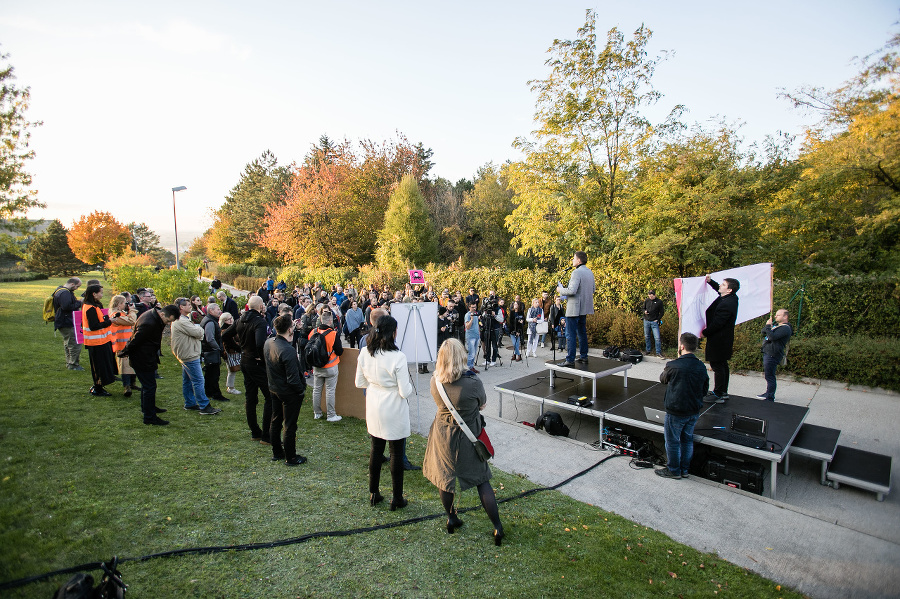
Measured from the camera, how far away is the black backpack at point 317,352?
6484 millimetres

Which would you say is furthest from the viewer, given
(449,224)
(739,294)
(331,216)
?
(449,224)

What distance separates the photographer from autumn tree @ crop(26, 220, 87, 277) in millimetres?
51906

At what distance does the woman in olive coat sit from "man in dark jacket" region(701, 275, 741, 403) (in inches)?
193

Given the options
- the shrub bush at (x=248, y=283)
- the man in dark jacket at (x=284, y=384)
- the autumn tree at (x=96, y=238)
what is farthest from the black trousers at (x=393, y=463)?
the autumn tree at (x=96, y=238)

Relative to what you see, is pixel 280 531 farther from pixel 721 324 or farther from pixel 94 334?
pixel 721 324

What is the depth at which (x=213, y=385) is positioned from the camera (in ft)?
26.4

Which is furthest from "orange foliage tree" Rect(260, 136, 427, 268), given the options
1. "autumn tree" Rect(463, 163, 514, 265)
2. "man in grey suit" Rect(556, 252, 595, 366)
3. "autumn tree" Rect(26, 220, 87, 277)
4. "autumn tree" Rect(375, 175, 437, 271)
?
"autumn tree" Rect(26, 220, 87, 277)

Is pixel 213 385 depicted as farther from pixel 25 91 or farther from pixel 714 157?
Result: pixel 714 157

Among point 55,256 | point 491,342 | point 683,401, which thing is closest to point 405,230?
point 491,342

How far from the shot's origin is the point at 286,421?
16.9 feet

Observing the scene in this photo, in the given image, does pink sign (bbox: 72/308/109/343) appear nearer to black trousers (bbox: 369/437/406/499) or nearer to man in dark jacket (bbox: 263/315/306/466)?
man in dark jacket (bbox: 263/315/306/466)

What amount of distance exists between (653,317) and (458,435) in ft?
34.7

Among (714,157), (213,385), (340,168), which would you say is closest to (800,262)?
Answer: (714,157)

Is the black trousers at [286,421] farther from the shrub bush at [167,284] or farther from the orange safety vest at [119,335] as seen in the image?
the shrub bush at [167,284]
